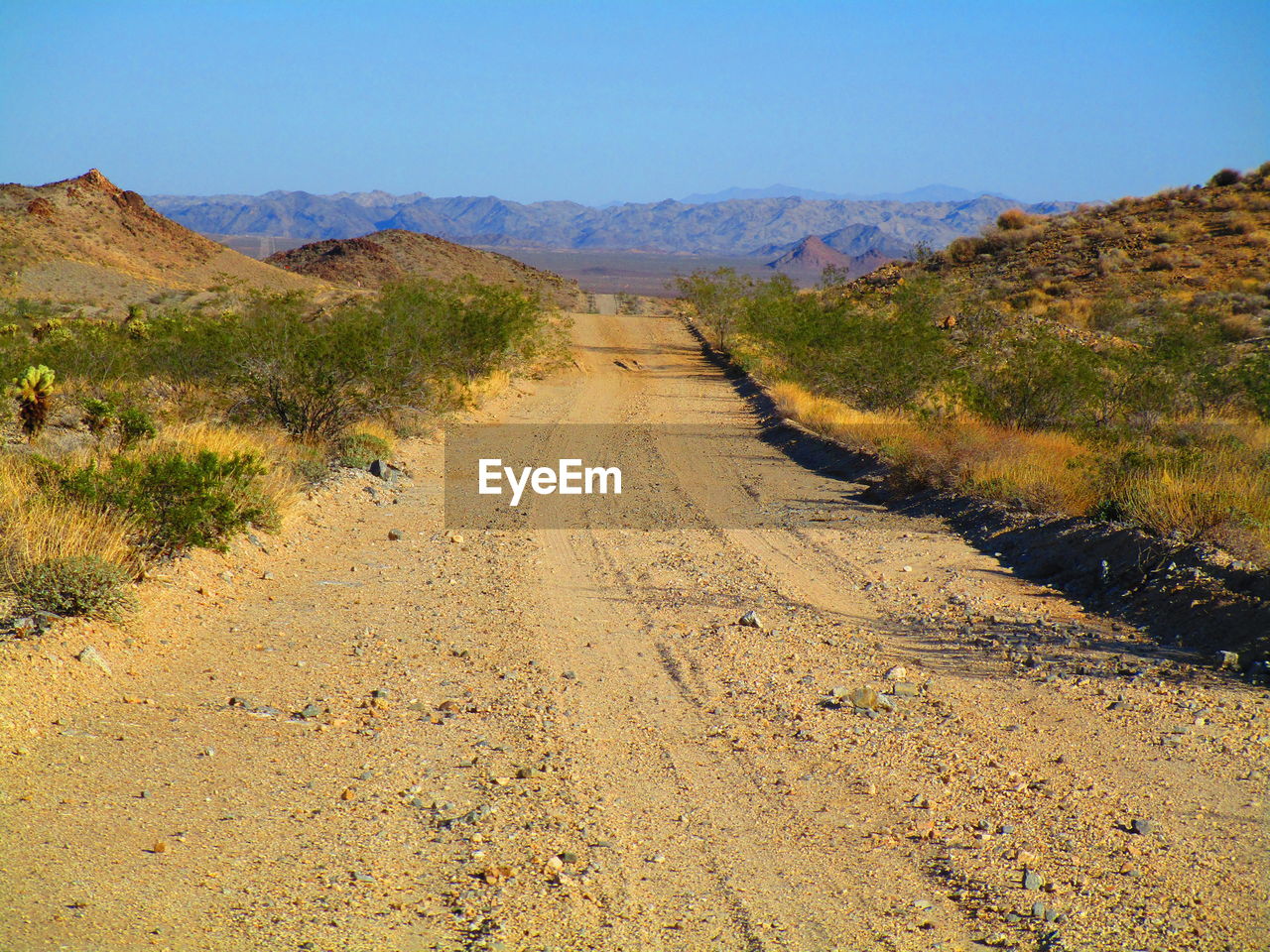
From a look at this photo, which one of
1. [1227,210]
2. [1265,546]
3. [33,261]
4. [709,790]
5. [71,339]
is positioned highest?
[1227,210]

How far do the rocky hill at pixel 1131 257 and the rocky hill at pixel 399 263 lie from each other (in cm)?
2395

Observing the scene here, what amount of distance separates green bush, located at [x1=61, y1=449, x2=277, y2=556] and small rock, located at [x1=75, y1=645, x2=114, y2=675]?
158 cm

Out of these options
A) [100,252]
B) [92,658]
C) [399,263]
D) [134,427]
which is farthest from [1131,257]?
[100,252]

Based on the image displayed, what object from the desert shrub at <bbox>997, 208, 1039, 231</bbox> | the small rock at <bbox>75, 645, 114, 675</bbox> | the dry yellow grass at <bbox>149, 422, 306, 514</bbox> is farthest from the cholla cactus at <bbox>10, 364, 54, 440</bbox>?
the desert shrub at <bbox>997, 208, 1039, 231</bbox>

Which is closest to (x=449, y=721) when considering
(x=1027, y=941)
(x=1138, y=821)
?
(x=1027, y=941)

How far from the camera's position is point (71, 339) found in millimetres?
16234

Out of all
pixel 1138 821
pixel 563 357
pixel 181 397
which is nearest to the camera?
pixel 1138 821

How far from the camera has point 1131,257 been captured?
141ft

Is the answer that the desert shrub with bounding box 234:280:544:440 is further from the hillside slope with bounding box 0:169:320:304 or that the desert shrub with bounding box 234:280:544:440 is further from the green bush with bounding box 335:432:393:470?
the hillside slope with bounding box 0:169:320:304

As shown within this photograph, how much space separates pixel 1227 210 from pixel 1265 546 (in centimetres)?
4768

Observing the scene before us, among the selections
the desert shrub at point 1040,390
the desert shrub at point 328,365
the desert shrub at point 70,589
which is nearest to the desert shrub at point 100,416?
the desert shrub at point 328,365

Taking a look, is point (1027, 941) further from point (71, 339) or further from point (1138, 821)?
point (71, 339)

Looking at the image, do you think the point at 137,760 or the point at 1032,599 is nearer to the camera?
the point at 137,760

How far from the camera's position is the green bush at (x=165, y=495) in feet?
23.5
